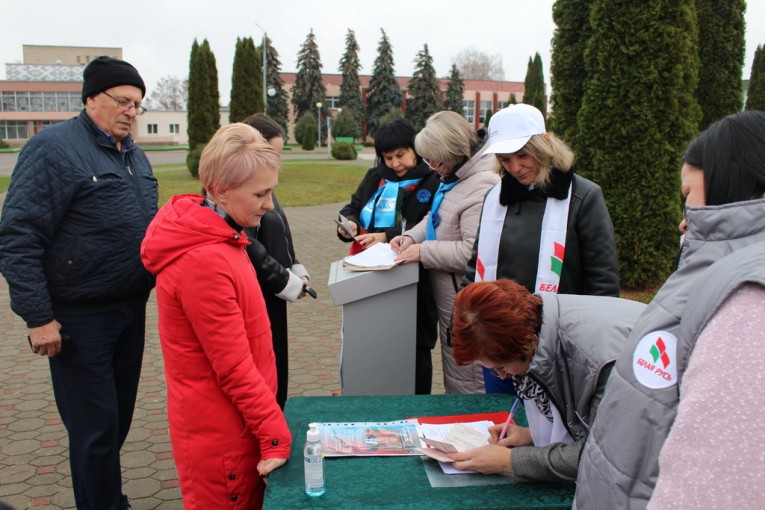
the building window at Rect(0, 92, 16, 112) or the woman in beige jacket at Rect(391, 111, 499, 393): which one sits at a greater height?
the building window at Rect(0, 92, 16, 112)

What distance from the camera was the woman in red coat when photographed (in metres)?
2.00

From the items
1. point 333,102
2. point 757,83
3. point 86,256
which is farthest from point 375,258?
point 333,102

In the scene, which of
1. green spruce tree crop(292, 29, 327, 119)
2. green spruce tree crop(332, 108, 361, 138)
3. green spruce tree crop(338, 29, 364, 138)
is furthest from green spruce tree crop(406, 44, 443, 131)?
green spruce tree crop(332, 108, 361, 138)

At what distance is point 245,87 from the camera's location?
77.5ft

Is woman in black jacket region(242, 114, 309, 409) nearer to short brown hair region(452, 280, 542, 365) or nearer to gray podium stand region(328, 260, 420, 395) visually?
gray podium stand region(328, 260, 420, 395)

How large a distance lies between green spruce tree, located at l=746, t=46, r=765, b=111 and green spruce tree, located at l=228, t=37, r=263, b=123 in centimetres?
1562

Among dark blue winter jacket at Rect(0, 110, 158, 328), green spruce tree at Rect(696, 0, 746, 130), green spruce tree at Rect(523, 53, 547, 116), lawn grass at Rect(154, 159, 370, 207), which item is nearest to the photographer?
dark blue winter jacket at Rect(0, 110, 158, 328)

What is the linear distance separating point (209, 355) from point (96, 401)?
1.13 metres

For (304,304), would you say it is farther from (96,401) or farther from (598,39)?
(96,401)

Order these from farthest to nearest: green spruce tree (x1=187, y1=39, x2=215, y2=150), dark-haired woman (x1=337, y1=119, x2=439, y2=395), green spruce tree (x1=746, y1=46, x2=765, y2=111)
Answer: green spruce tree (x1=187, y1=39, x2=215, y2=150)
green spruce tree (x1=746, y1=46, x2=765, y2=111)
dark-haired woman (x1=337, y1=119, x2=439, y2=395)

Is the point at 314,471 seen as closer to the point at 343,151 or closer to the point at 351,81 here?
the point at 343,151

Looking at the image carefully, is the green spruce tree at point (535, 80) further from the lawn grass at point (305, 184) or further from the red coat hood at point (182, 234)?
the red coat hood at point (182, 234)

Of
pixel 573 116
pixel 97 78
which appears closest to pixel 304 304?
pixel 573 116

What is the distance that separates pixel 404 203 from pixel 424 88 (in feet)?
182
